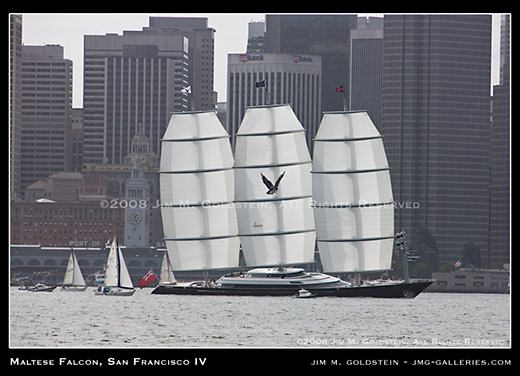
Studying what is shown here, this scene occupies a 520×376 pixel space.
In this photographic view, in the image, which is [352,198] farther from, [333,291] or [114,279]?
[114,279]

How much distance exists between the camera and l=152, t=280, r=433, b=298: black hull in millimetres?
118312

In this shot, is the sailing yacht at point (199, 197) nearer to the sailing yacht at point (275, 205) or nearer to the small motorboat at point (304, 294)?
the sailing yacht at point (275, 205)

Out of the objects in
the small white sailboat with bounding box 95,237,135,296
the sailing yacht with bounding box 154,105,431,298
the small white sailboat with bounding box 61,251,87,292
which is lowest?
the small white sailboat with bounding box 61,251,87,292

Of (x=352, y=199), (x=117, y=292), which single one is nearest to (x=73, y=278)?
(x=117, y=292)

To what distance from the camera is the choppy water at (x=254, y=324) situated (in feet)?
233

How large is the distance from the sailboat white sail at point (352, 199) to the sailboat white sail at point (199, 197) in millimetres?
10353

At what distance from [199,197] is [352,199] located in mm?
16518

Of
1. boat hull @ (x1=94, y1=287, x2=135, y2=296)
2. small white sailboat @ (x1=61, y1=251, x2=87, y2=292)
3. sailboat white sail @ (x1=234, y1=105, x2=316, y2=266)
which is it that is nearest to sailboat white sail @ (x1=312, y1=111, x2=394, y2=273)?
sailboat white sail @ (x1=234, y1=105, x2=316, y2=266)

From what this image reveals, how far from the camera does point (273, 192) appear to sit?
116375mm

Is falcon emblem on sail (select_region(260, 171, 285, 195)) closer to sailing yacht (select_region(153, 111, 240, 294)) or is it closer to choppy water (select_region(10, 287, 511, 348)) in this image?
sailing yacht (select_region(153, 111, 240, 294))

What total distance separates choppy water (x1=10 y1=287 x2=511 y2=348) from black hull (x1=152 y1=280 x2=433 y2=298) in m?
0.83

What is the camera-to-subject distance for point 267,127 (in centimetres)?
11856
